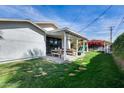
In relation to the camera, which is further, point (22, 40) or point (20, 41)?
point (22, 40)

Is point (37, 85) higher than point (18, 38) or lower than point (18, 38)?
lower

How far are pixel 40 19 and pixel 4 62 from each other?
8380 millimetres

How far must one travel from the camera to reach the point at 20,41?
40.5ft

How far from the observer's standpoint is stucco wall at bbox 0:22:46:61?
10969 mm

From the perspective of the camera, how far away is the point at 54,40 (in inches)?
703

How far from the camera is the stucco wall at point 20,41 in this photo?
11.0 metres

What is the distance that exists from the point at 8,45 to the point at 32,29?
3.21 meters
